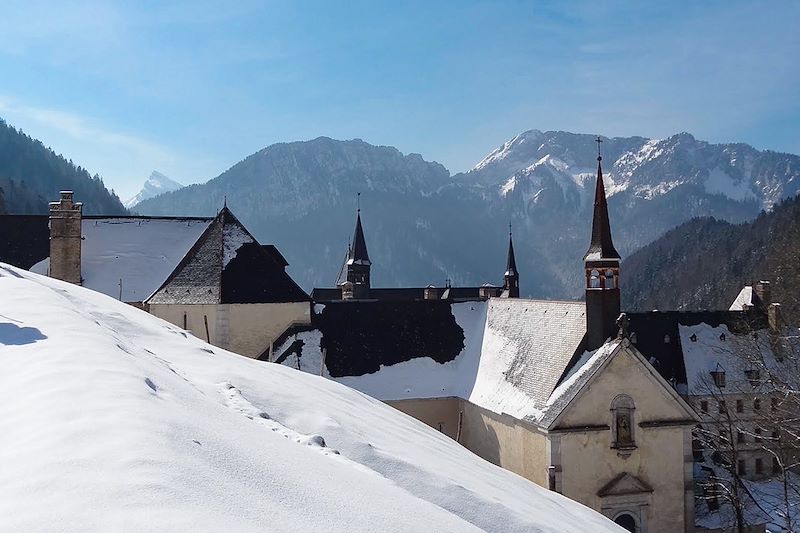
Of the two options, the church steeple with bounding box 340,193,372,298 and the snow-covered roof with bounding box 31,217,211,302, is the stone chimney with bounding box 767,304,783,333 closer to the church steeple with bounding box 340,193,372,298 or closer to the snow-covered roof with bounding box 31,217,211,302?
the snow-covered roof with bounding box 31,217,211,302

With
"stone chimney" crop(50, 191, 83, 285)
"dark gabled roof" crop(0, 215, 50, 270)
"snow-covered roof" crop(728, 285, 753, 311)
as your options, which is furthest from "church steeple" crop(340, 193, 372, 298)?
"stone chimney" crop(50, 191, 83, 285)

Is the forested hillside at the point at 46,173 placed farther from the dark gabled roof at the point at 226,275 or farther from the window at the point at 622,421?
the window at the point at 622,421

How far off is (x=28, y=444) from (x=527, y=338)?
876 inches

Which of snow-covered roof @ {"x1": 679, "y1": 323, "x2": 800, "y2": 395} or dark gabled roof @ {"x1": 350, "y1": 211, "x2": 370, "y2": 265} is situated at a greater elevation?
Answer: dark gabled roof @ {"x1": 350, "y1": 211, "x2": 370, "y2": 265}

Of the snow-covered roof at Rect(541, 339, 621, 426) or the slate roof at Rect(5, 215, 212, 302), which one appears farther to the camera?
the slate roof at Rect(5, 215, 212, 302)

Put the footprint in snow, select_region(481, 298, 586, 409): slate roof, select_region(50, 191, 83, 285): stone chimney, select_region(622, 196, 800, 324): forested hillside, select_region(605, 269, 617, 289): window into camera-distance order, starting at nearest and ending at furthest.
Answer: the footprint in snow
select_region(481, 298, 586, 409): slate roof
select_region(605, 269, 617, 289): window
select_region(50, 191, 83, 285): stone chimney
select_region(622, 196, 800, 324): forested hillside

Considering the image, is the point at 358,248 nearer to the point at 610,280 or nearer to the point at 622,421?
the point at 610,280

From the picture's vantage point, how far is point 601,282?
74.0 feet

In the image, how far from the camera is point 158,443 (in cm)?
396

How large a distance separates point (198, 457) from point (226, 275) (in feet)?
71.9

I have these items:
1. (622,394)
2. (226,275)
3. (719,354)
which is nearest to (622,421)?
(622,394)

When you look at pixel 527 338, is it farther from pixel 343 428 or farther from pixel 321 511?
pixel 321 511

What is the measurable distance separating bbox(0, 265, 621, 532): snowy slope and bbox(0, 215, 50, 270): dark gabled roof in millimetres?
23180

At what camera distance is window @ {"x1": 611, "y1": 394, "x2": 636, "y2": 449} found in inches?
830
